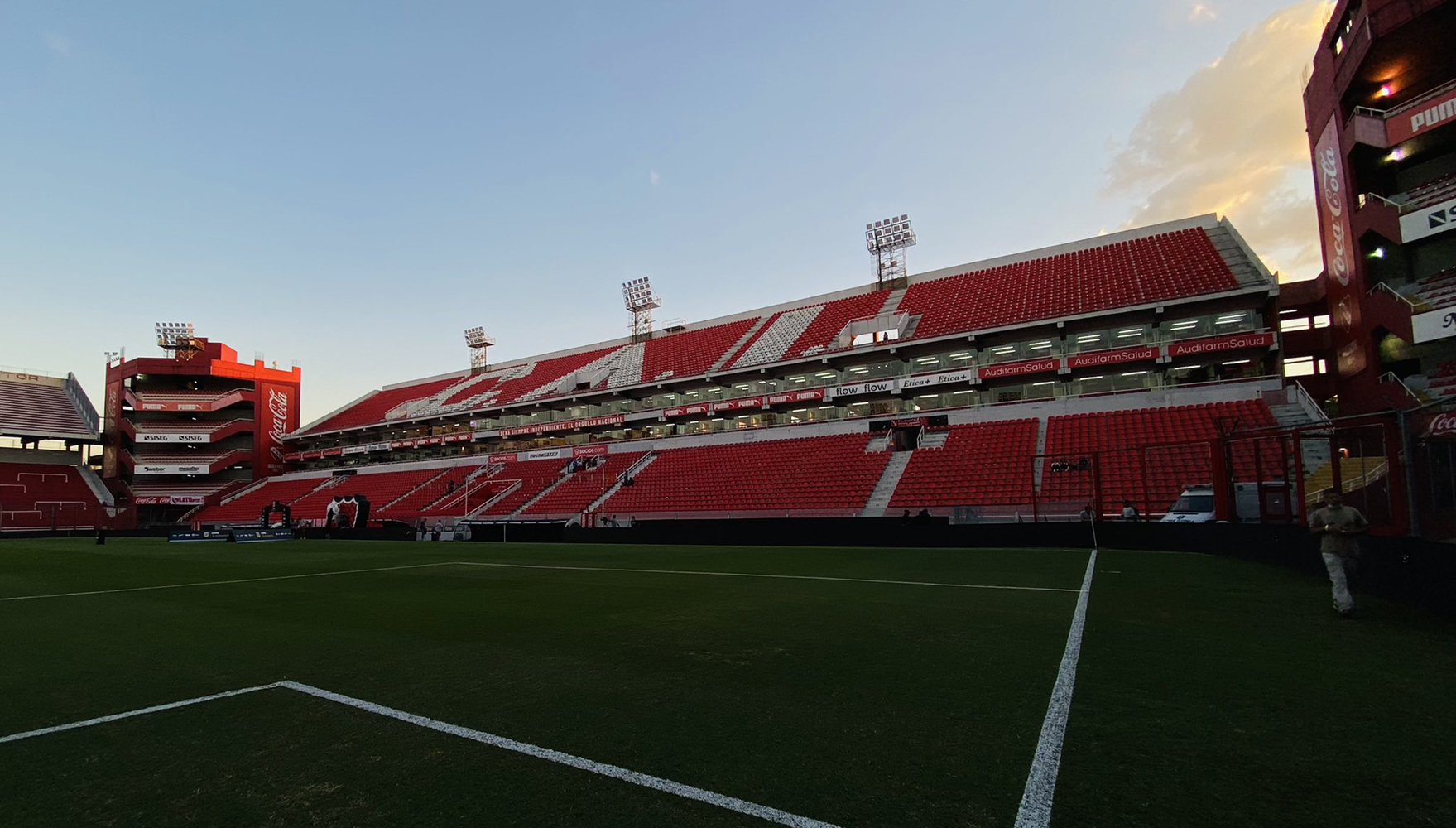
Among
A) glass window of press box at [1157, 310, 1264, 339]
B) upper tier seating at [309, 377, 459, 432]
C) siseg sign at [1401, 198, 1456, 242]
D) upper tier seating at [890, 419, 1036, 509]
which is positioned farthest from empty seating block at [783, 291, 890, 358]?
upper tier seating at [309, 377, 459, 432]

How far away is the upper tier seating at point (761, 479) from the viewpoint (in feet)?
95.6

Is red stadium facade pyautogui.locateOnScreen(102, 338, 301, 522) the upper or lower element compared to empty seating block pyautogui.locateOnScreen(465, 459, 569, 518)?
upper

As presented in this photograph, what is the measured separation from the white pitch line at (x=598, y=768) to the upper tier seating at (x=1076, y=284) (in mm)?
31877

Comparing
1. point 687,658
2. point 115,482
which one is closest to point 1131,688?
point 687,658

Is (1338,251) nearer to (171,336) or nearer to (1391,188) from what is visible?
(1391,188)

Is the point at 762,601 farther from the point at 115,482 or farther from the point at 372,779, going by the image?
the point at 115,482

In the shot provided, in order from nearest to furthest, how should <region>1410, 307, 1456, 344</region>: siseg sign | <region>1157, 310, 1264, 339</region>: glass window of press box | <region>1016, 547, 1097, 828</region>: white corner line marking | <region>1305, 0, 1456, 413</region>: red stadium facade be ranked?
1. <region>1016, 547, 1097, 828</region>: white corner line marking
2. <region>1410, 307, 1456, 344</region>: siseg sign
3. <region>1305, 0, 1456, 413</region>: red stadium facade
4. <region>1157, 310, 1264, 339</region>: glass window of press box

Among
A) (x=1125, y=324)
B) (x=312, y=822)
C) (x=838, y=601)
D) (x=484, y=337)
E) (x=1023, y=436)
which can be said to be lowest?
(x=838, y=601)

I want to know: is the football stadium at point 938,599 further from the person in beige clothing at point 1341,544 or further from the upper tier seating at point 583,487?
the upper tier seating at point 583,487

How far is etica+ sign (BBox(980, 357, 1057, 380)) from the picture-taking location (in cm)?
2988

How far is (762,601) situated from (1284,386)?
2807 centimetres

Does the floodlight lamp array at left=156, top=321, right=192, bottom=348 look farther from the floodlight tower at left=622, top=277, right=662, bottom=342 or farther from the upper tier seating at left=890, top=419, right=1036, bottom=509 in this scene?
the upper tier seating at left=890, top=419, right=1036, bottom=509

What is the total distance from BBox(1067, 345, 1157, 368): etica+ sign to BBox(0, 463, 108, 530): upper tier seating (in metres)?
69.0

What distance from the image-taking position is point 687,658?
5.79 meters
